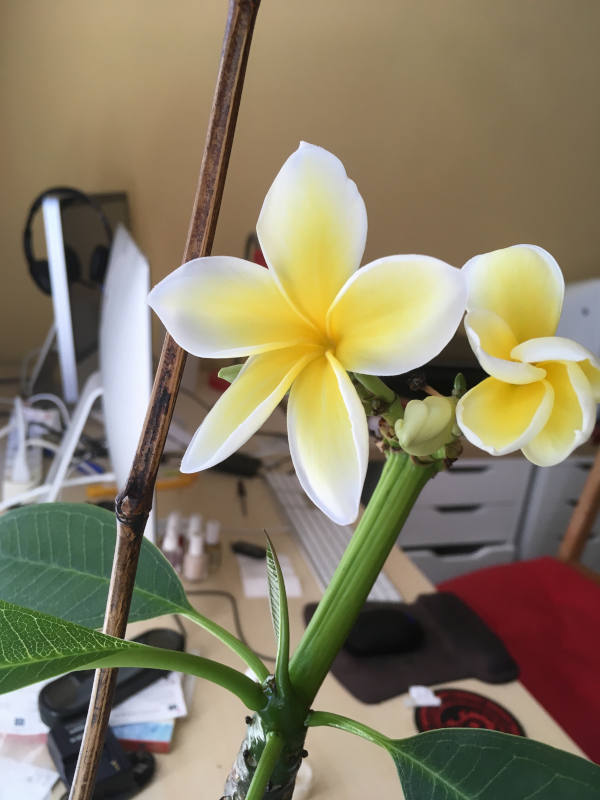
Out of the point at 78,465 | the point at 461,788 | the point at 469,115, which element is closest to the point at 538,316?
the point at 461,788

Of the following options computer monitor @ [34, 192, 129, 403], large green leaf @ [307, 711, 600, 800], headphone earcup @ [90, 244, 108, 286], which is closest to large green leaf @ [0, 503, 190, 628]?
large green leaf @ [307, 711, 600, 800]

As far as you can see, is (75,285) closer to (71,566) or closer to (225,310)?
(71,566)

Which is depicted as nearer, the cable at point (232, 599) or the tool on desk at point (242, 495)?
the cable at point (232, 599)

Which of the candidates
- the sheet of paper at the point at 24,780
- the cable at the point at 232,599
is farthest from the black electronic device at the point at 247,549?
the sheet of paper at the point at 24,780

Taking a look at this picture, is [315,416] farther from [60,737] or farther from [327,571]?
[327,571]

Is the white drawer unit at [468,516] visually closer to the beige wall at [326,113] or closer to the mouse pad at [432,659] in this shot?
the beige wall at [326,113]

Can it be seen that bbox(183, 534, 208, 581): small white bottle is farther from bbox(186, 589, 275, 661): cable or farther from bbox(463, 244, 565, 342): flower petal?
bbox(463, 244, 565, 342): flower petal
